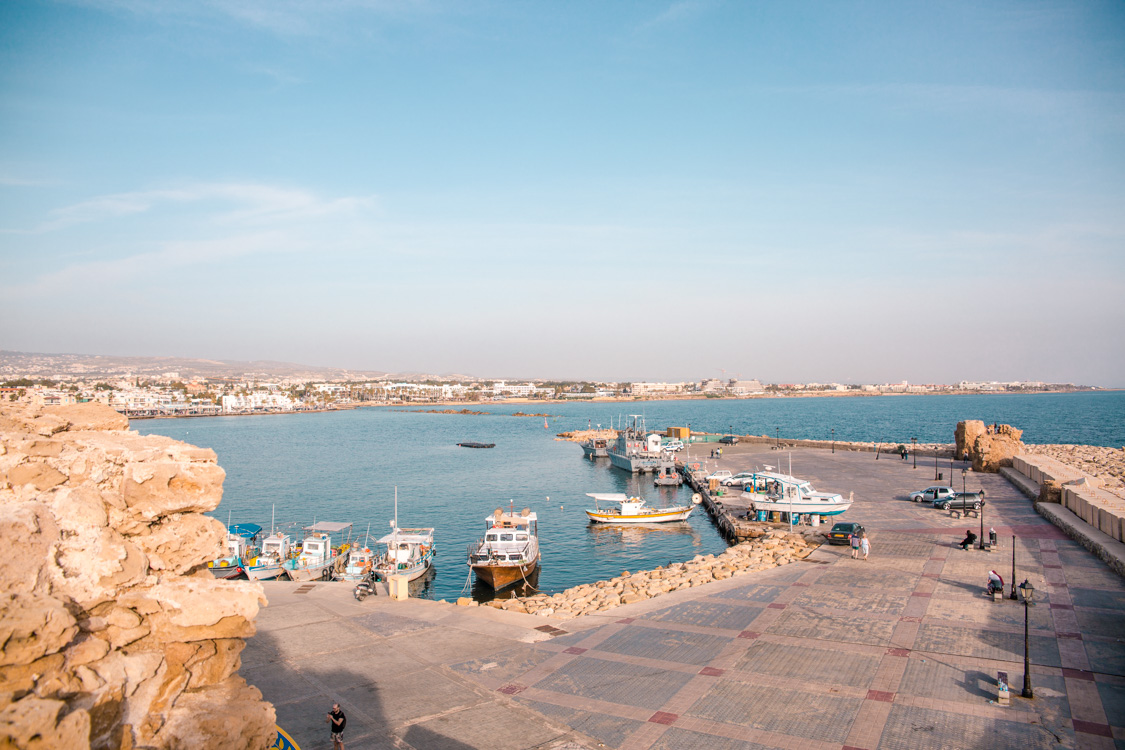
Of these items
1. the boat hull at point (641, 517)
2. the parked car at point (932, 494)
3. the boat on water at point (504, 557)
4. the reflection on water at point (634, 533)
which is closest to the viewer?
the boat on water at point (504, 557)

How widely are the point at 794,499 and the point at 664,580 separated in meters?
15.0

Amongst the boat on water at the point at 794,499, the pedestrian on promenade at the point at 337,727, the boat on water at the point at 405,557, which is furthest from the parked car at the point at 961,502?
the pedestrian on promenade at the point at 337,727

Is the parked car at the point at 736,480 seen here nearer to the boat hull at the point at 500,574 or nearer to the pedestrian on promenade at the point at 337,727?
the boat hull at the point at 500,574

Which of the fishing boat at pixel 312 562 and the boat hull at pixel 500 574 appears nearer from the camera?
the boat hull at pixel 500 574

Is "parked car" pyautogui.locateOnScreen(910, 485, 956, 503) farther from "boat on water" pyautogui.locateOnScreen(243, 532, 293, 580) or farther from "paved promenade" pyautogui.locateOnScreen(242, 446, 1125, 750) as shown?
"boat on water" pyautogui.locateOnScreen(243, 532, 293, 580)

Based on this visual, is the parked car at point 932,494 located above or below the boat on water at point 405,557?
above

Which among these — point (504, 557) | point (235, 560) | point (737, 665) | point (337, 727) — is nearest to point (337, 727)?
point (337, 727)

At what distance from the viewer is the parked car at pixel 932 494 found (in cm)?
3634

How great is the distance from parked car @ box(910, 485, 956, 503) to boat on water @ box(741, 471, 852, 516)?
3721mm

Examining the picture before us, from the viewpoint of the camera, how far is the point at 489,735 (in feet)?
42.3

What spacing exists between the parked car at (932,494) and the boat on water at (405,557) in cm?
2809

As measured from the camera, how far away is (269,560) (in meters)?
32.2

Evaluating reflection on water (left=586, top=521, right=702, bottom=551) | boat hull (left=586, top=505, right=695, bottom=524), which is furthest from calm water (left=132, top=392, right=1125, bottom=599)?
boat hull (left=586, top=505, right=695, bottom=524)

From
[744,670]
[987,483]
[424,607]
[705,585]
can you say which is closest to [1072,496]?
[987,483]
